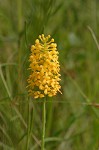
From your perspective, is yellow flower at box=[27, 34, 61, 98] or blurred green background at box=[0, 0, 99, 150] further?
blurred green background at box=[0, 0, 99, 150]

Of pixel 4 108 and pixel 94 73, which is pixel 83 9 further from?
pixel 4 108

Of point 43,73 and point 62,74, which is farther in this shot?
point 62,74

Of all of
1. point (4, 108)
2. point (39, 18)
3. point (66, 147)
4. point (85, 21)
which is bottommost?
point (66, 147)

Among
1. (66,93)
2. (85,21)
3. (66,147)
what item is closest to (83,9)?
(85,21)

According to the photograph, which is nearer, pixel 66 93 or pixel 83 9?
pixel 66 93

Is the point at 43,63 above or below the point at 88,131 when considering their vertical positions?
above

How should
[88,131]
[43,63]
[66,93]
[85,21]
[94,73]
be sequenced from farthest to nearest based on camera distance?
[85,21]
[94,73]
[66,93]
[88,131]
[43,63]

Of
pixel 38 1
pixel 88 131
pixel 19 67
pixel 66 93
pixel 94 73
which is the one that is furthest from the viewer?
pixel 94 73

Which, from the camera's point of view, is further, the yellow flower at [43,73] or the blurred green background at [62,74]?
the blurred green background at [62,74]
